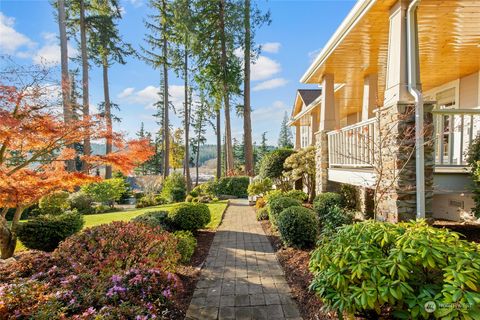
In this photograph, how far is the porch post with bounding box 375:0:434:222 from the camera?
13.0 feet

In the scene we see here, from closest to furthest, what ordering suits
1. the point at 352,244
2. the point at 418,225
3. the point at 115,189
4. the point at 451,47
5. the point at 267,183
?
the point at 352,244
the point at 418,225
the point at 451,47
the point at 267,183
the point at 115,189

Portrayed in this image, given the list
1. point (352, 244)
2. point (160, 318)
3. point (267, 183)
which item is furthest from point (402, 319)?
point (267, 183)

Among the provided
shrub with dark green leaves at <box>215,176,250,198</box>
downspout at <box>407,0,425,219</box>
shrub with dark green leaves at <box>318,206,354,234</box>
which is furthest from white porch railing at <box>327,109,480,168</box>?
shrub with dark green leaves at <box>215,176,250,198</box>

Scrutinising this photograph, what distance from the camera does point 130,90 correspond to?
73.7 feet

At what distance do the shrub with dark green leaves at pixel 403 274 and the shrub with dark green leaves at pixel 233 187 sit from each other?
12153mm

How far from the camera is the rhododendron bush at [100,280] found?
7.16ft

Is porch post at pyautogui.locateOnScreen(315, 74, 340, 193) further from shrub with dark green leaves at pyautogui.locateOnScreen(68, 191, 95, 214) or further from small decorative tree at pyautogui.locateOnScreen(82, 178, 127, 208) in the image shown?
shrub with dark green leaves at pyautogui.locateOnScreen(68, 191, 95, 214)

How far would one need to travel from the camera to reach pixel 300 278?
12.2 feet

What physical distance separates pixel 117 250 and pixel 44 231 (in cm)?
337

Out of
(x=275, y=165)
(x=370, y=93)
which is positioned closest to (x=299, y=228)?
(x=370, y=93)

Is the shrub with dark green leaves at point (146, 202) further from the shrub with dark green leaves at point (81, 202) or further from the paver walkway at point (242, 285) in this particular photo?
the paver walkway at point (242, 285)

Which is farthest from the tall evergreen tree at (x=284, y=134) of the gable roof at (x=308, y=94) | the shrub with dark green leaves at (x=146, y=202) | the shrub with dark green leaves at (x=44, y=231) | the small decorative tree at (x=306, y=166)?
the shrub with dark green leaves at (x=44, y=231)

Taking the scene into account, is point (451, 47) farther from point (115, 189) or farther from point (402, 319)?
point (115, 189)

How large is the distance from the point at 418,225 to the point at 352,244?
840 mm
